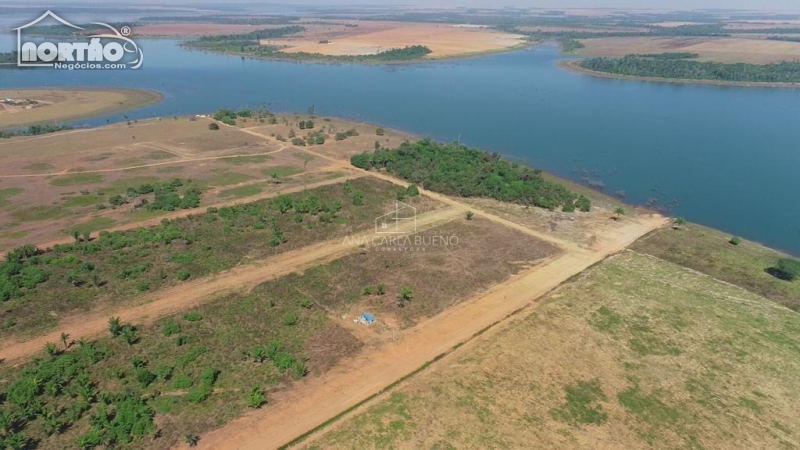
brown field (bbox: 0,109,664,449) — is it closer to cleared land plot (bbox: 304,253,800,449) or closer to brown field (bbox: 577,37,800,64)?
cleared land plot (bbox: 304,253,800,449)

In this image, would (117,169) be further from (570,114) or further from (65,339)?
(570,114)

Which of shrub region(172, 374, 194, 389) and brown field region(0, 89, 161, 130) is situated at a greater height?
brown field region(0, 89, 161, 130)

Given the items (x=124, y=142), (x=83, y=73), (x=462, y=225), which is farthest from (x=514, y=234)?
(x=83, y=73)

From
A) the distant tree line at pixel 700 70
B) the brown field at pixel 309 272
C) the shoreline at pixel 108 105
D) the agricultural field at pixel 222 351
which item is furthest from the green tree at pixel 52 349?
the distant tree line at pixel 700 70

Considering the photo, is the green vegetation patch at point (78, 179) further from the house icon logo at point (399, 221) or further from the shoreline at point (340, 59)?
the shoreline at point (340, 59)

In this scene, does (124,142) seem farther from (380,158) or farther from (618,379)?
(618,379)

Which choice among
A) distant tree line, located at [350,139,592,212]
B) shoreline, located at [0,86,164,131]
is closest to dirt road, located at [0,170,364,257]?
distant tree line, located at [350,139,592,212]

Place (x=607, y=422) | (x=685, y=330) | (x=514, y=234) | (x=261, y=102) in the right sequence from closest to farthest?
1. (x=607, y=422)
2. (x=685, y=330)
3. (x=514, y=234)
4. (x=261, y=102)
